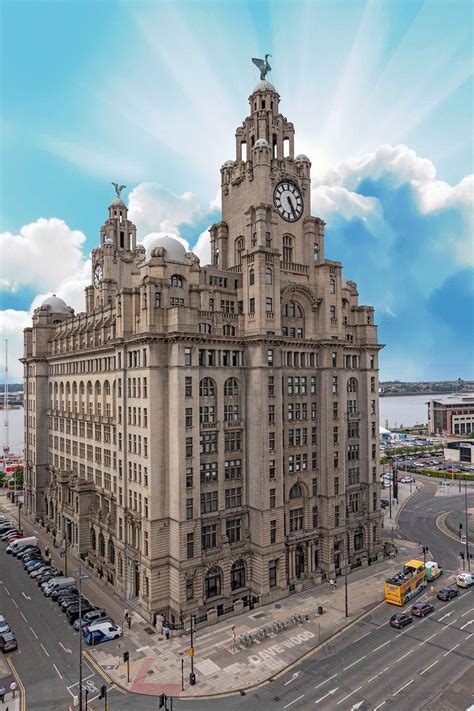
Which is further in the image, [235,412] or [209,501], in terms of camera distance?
[235,412]

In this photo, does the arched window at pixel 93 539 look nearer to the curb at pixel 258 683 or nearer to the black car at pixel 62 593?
the black car at pixel 62 593

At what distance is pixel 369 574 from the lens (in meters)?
67.8

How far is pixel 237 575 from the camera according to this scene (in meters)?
60.3

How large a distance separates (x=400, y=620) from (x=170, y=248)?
51.9 meters

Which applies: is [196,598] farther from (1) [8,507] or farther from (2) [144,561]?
(1) [8,507]

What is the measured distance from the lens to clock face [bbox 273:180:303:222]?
68.4m

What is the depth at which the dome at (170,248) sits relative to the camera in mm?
63844

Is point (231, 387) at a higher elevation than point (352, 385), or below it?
higher

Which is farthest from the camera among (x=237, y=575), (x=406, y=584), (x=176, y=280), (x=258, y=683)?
(x=176, y=280)

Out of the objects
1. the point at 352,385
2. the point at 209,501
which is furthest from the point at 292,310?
the point at 209,501

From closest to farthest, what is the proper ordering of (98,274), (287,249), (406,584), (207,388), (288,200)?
(406,584), (207,388), (287,249), (288,200), (98,274)

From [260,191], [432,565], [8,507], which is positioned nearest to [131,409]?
[260,191]

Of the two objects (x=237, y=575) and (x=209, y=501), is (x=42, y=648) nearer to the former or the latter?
(x=209, y=501)

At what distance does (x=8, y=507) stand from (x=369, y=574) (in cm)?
7897
